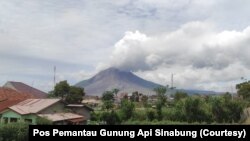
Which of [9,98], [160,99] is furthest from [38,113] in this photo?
[160,99]

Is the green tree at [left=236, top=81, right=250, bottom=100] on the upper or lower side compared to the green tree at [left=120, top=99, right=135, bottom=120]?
upper

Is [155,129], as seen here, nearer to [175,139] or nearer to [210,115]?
[175,139]

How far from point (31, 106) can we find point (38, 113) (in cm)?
259

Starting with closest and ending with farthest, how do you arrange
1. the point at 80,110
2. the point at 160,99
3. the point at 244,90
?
the point at 80,110
the point at 160,99
the point at 244,90

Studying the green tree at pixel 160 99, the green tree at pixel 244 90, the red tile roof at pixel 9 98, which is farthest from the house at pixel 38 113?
the green tree at pixel 244 90

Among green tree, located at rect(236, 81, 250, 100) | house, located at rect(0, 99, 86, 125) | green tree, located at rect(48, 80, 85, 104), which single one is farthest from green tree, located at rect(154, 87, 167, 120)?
green tree, located at rect(236, 81, 250, 100)

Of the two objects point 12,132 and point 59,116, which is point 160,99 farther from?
point 12,132

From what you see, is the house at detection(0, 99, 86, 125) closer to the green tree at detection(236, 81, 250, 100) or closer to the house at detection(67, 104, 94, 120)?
the house at detection(67, 104, 94, 120)

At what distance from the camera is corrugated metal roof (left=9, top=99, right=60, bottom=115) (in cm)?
3344

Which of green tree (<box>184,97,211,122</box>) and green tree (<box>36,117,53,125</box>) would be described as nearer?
green tree (<box>36,117,53,125</box>)

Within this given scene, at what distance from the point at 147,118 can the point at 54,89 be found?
15.7 metres

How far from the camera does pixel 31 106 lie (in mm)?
35594

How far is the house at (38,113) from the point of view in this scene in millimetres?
32719

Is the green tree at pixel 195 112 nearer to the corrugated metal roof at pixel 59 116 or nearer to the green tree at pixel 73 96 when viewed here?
the corrugated metal roof at pixel 59 116
